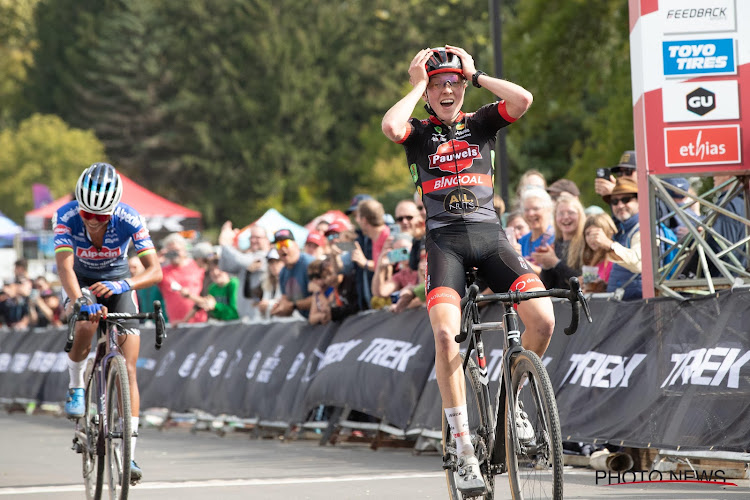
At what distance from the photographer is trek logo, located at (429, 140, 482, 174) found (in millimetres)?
7426

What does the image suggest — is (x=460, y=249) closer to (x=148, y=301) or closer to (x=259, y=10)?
(x=148, y=301)

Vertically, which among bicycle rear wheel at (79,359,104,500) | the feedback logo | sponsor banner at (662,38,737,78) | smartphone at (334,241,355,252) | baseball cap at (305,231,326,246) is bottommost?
bicycle rear wheel at (79,359,104,500)

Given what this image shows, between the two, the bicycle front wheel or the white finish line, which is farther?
the white finish line

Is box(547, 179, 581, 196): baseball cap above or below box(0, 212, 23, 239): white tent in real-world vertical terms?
below

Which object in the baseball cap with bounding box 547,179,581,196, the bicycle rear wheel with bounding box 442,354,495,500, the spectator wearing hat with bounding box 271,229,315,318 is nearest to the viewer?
the bicycle rear wheel with bounding box 442,354,495,500

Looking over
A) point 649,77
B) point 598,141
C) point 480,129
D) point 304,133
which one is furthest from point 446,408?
point 304,133

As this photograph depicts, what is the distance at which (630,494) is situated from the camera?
838 centimetres

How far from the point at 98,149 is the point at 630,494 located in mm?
74130

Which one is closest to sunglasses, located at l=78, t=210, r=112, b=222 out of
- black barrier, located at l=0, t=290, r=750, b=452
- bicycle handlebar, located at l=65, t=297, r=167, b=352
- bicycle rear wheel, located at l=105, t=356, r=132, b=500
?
bicycle handlebar, located at l=65, t=297, r=167, b=352

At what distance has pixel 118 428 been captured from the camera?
329 inches

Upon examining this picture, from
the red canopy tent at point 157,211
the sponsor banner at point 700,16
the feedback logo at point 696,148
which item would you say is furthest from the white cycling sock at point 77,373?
the red canopy tent at point 157,211

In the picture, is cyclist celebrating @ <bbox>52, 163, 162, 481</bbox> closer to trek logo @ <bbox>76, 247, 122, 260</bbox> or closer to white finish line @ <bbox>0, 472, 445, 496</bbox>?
trek logo @ <bbox>76, 247, 122, 260</bbox>

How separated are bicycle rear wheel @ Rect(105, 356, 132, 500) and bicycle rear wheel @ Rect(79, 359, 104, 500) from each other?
0.13m

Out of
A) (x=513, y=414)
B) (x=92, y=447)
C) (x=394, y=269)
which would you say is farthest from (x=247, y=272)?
(x=513, y=414)
